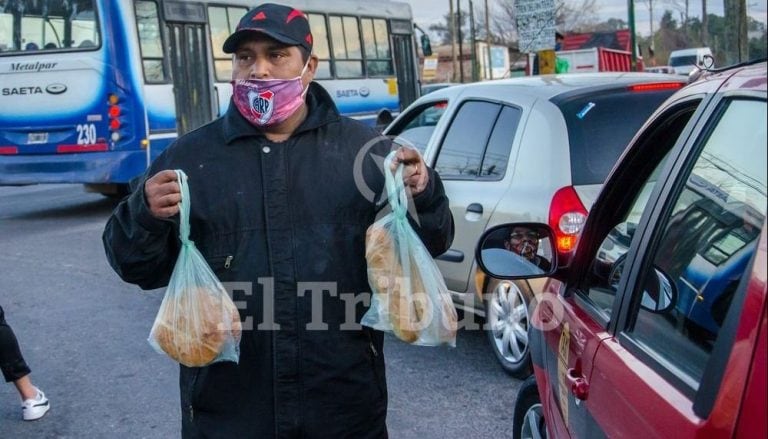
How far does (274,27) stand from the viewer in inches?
99.0

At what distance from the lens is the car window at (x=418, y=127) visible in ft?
21.3

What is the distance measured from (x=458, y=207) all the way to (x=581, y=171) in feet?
3.09

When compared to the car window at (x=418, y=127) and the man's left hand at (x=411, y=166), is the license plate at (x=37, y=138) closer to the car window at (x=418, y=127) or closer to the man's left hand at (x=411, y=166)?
the car window at (x=418, y=127)

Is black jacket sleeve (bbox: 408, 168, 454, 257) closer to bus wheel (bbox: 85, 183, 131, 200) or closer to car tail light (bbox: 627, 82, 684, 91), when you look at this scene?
car tail light (bbox: 627, 82, 684, 91)

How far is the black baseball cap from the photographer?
8.21ft

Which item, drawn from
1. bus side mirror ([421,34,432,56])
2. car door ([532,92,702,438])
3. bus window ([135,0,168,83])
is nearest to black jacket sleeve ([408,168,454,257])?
car door ([532,92,702,438])

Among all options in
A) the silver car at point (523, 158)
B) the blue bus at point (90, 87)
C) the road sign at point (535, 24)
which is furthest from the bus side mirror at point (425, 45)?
the silver car at point (523, 158)

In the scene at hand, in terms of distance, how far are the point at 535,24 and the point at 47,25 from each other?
6.26 meters

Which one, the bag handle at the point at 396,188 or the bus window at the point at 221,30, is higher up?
the bus window at the point at 221,30

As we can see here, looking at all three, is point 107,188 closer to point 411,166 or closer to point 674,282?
point 411,166

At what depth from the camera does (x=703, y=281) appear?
198 centimetres

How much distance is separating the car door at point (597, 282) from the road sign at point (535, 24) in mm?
8239

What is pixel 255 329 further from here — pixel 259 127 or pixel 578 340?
pixel 578 340

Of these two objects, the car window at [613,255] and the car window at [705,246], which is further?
the car window at [613,255]
